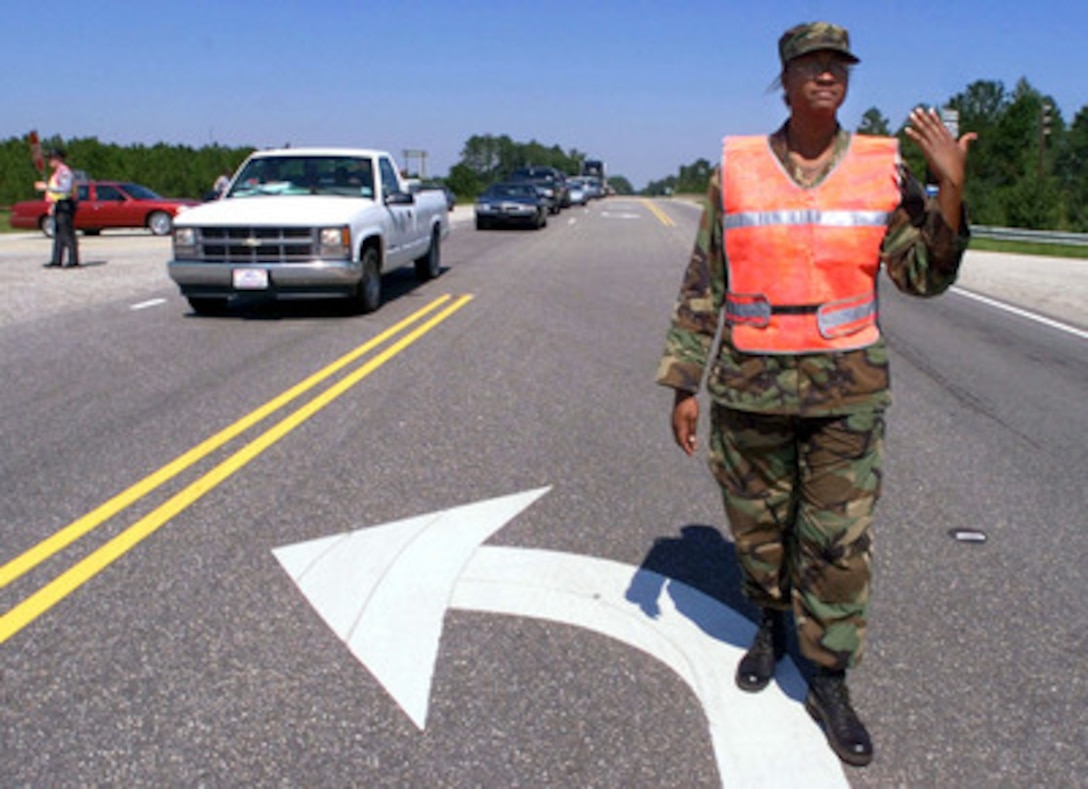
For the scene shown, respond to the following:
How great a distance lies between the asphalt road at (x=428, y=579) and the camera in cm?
288

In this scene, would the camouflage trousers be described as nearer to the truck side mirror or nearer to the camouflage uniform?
the camouflage uniform

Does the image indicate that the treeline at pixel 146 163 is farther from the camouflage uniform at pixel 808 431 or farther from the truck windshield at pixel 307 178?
the camouflage uniform at pixel 808 431

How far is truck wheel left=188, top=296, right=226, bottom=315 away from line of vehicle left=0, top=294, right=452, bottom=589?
12.0 feet

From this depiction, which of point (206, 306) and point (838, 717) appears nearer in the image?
point (838, 717)

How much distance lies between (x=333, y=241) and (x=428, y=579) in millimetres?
7214

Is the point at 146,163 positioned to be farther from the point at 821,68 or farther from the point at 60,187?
the point at 821,68

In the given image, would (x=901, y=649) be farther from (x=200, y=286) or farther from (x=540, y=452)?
(x=200, y=286)

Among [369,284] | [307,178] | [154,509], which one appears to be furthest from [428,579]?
[307,178]

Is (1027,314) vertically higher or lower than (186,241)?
lower

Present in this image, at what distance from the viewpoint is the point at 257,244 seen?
10617 mm

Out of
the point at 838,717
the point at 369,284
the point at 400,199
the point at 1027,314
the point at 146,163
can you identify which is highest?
the point at 146,163

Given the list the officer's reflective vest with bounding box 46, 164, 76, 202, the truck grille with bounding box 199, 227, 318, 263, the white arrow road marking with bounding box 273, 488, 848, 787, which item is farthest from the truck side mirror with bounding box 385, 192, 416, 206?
the white arrow road marking with bounding box 273, 488, 848, 787

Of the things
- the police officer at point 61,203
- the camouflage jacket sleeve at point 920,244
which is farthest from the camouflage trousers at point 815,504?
the police officer at point 61,203

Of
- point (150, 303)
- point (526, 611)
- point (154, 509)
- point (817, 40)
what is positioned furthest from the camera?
point (150, 303)
